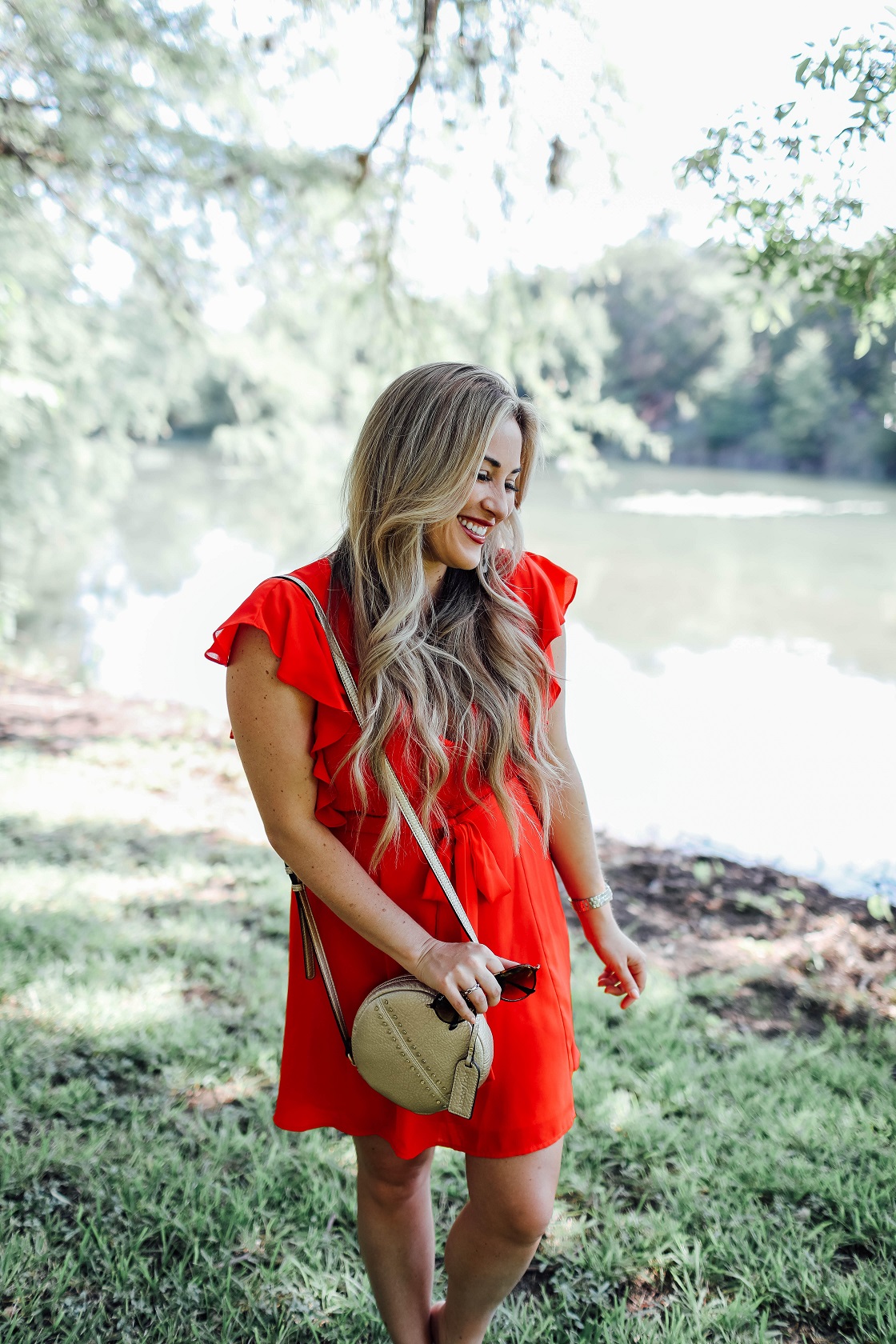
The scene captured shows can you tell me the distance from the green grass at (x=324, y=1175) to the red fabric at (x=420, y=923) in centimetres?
74

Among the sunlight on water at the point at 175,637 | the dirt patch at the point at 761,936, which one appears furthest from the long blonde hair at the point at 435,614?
the sunlight on water at the point at 175,637

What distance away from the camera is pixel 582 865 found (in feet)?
6.79

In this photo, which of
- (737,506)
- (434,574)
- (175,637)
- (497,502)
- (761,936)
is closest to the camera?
(497,502)

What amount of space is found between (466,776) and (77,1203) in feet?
5.44

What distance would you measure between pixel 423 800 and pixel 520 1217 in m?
0.77

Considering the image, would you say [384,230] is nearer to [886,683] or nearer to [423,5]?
[423,5]

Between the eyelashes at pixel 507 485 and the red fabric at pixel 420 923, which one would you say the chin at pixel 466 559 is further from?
the red fabric at pixel 420 923

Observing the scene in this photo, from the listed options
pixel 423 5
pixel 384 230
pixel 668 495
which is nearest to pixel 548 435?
pixel 384 230

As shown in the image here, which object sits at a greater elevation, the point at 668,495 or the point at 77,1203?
the point at 77,1203

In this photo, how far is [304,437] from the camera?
9.51 metres

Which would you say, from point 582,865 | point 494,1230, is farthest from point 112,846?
point 494,1230

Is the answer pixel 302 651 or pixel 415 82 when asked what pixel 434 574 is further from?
pixel 415 82

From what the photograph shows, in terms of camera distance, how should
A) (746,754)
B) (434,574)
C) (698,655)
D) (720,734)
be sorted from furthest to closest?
(698,655) → (720,734) → (746,754) → (434,574)

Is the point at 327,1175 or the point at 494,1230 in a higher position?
the point at 494,1230
